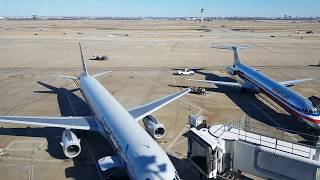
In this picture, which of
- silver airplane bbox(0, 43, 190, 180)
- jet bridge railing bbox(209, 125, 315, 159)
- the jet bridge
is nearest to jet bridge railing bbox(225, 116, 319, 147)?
jet bridge railing bbox(209, 125, 315, 159)

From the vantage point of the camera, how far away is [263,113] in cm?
3694

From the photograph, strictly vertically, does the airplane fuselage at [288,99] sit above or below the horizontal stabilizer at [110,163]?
above

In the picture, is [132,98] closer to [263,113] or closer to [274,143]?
[263,113]

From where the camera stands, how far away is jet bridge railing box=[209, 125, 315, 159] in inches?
743

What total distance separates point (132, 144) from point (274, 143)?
8254 mm

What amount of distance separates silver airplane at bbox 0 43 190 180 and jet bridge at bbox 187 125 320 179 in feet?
9.26

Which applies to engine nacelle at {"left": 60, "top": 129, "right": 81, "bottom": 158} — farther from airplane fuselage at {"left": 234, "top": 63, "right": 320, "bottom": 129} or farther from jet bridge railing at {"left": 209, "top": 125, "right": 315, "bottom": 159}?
airplane fuselage at {"left": 234, "top": 63, "right": 320, "bottom": 129}

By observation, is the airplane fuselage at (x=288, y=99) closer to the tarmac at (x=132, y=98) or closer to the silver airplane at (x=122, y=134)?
the tarmac at (x=132, y=98)

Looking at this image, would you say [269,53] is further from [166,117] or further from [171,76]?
[166,117]

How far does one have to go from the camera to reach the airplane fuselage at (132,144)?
1688 cm

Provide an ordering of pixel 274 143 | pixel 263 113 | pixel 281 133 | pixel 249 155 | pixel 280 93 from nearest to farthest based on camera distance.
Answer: pixel 249 155 < pixel 274 143 < pixel 281 133 < pixel 280 93 < pixel 263 113

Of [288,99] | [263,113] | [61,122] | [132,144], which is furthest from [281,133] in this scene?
[61,122]

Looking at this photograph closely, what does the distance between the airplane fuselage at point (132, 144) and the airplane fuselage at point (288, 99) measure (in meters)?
15.6

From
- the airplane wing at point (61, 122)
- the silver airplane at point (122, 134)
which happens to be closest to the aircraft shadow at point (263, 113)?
the silver airplane at point (122, 134)
